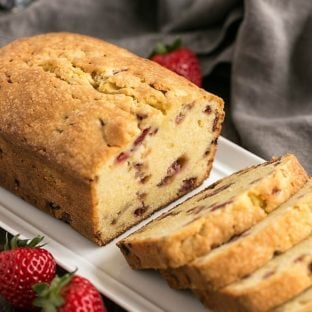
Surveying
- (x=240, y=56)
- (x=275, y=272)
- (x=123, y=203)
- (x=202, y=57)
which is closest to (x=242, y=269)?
(x=275, y=272)

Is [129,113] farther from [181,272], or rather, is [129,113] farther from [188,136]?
[181,272]

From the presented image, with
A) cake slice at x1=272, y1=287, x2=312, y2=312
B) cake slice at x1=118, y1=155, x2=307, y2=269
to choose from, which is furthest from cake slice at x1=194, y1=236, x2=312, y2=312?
cake slice at x1=118, y1=155, x2=307, y2=269

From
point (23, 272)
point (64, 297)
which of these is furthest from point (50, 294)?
point (23, 272)

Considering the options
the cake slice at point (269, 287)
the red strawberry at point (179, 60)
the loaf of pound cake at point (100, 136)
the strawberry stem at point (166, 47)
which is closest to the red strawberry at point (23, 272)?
the loaf of pound cake at point (100, 136)

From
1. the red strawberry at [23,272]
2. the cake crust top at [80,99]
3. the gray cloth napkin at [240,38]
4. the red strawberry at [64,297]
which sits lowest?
the gray cloth napkin at [240,38]

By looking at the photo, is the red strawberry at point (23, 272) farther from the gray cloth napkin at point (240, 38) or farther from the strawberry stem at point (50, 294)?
the gray cloth napkin at point (240, 38)

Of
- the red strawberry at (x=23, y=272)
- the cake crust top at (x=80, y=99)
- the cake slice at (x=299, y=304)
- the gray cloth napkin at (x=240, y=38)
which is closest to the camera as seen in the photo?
the cake slice at (x=299, y=304)
